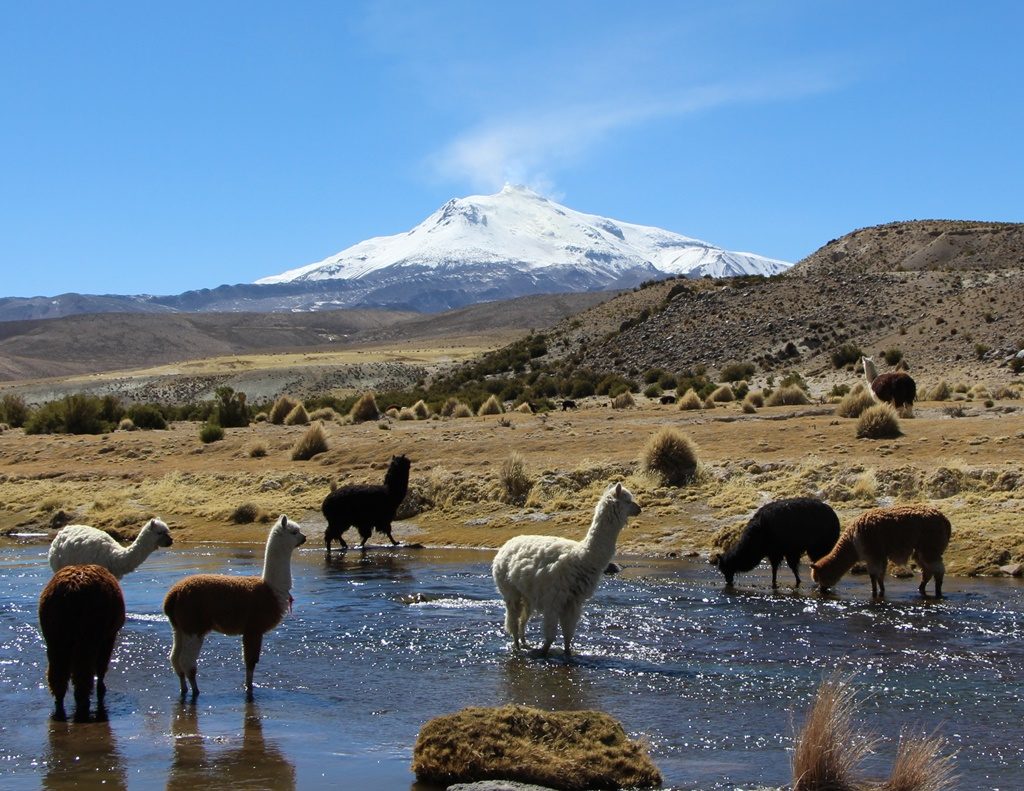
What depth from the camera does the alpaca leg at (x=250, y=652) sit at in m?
10.4

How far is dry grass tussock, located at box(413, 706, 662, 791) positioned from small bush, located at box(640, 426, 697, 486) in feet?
46.9

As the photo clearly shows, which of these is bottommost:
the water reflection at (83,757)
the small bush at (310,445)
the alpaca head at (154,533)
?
the water reflection at (83,757)

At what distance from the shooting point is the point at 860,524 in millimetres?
14625

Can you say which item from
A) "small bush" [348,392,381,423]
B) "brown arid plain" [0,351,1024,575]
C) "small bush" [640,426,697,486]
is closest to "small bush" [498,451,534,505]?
"brown arid plain" [0,351,1024,575]

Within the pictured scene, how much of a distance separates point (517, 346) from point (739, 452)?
46.1 m

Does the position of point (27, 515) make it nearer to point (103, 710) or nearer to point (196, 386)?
point (103, 710)

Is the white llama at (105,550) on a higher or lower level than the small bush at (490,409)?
lower

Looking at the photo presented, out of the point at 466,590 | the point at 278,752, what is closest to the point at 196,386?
the point at 466,590

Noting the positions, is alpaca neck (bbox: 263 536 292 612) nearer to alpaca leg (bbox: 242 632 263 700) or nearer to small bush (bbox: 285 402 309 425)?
alpaca leg (bbox: 242 632 263 700)

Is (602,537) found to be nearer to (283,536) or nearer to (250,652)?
(283,536)

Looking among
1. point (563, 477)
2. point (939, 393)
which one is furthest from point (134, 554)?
point (939, 393)

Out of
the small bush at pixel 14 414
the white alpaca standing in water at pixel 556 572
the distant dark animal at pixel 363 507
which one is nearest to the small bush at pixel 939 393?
the distant dark animal at pixel 363 507

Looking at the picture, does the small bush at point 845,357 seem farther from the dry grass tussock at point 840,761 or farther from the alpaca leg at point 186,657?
the dry grass tussock at point 840,761

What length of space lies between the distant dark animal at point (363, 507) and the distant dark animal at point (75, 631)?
10334 mm
